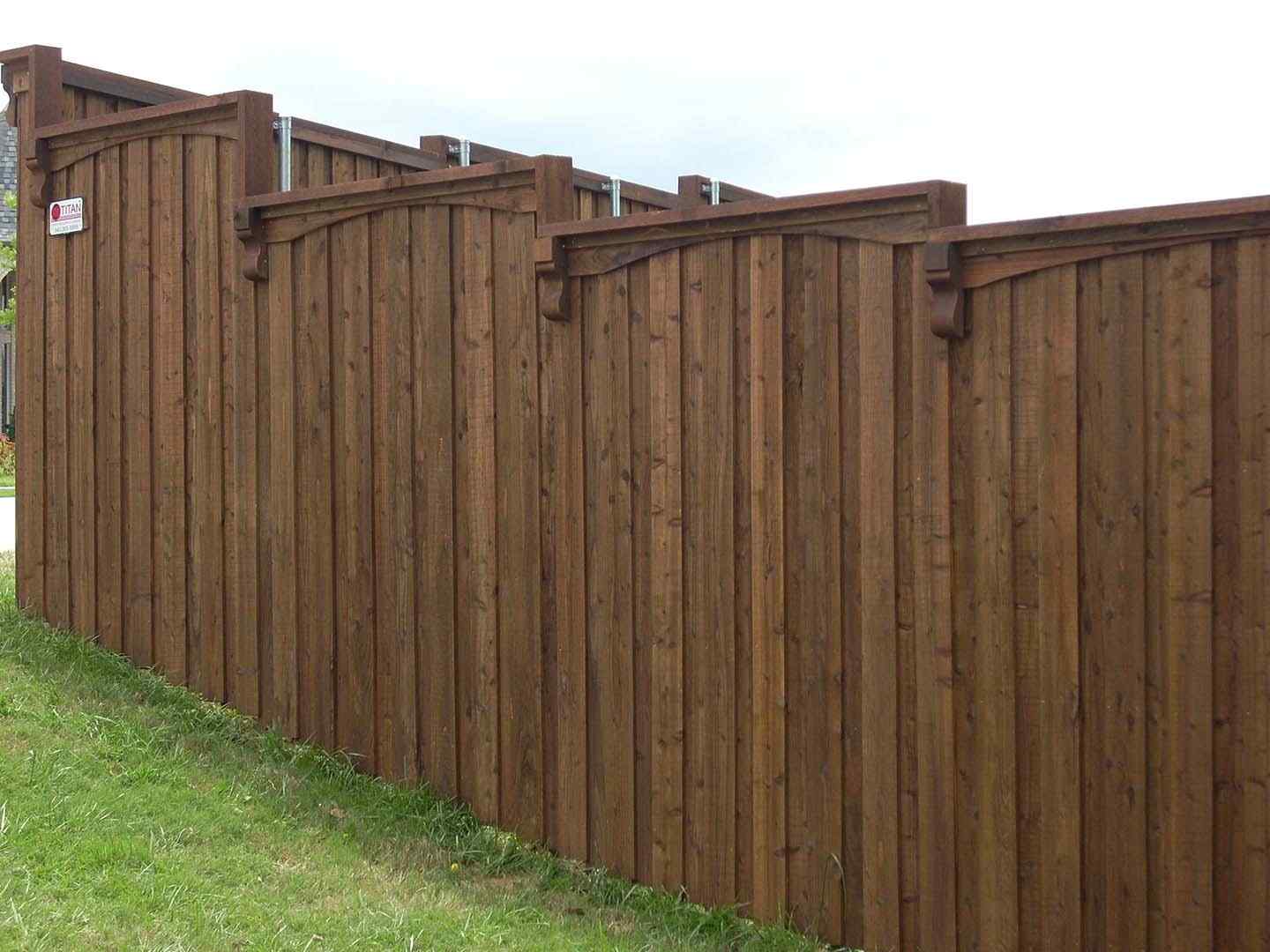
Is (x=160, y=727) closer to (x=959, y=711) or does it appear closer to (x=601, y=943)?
(x=601, y=943)

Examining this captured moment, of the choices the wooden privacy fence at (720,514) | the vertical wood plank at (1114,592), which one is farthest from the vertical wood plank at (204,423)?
the vertical wood plank at (1114,592)

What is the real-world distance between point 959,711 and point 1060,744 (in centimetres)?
33

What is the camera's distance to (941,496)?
15.2 feet

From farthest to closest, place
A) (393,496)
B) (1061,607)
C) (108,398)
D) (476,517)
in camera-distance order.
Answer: (108,398) < (393,496) < (476,517) < (1061,607)

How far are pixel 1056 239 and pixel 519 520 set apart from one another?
231 cm

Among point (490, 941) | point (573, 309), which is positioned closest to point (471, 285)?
point (573, 309)

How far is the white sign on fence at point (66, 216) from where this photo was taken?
7324mm

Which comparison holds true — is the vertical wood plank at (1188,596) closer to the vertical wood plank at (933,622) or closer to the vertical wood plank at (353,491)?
the vertical wood plank at (933,622)

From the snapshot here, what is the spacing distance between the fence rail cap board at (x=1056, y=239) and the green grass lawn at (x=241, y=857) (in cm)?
226

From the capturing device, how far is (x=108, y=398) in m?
7.19

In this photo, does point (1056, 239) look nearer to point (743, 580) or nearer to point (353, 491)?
point (743, 580)

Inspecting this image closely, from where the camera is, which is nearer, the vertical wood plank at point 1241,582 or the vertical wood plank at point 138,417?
the vertical wood plank at point 1241,582

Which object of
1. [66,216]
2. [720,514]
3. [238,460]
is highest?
[66,216]

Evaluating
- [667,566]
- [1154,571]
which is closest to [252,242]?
[667,566]
